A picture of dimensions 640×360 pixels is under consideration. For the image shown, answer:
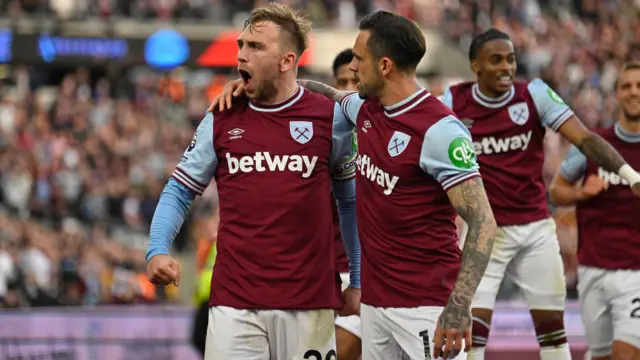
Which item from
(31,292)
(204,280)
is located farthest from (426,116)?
(31,292)

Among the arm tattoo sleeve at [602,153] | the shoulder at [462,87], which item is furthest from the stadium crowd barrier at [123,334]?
the arm tattoo sleeve at [602,153]

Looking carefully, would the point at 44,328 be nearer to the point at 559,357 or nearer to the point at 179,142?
the point at 559,357

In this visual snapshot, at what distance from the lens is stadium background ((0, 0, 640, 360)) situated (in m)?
13.6

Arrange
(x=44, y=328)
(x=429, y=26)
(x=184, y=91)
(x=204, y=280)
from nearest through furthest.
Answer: (x=204, y=280), (x=44, y=328), (x=184, y=91), (x=429, y=26)

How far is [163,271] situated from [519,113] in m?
3.44

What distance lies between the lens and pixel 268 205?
22.5 ft

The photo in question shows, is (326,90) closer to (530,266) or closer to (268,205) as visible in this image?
(268,205)

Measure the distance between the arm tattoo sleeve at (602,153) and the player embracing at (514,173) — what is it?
332 mm

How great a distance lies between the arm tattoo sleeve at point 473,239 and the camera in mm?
6250

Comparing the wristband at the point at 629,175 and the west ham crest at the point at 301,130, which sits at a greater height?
the west ham crest at the point at 301,130

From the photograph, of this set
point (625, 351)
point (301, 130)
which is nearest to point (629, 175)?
point (625, 351)

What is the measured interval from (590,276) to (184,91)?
16110 millimetres

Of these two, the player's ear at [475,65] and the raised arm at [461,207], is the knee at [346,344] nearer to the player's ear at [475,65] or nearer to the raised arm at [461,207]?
the player's ear at [475,65]

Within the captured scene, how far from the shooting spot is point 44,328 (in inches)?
512
